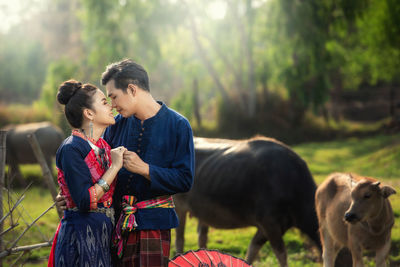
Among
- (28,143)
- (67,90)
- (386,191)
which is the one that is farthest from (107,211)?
(28,143)

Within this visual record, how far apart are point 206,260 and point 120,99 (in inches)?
51.5

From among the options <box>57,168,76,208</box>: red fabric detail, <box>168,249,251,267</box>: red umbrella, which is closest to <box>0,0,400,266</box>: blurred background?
<box>168,249,251,267</box>: red umbrella

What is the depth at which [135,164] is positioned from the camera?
255 centimetres

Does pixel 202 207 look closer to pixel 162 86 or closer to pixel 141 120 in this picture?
pixel 141 120

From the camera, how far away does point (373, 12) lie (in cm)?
1658

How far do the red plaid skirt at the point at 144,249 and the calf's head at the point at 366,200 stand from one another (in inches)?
91.2

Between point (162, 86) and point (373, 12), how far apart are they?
22.5m

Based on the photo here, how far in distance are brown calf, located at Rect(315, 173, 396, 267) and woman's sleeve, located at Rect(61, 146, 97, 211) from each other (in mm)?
2747

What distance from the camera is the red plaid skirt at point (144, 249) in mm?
2639

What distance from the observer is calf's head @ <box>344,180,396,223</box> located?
4.37 m

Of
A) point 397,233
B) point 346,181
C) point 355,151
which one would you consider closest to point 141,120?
point 346,181

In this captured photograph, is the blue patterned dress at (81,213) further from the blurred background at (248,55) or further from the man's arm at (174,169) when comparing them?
the blurred background at (248,55)

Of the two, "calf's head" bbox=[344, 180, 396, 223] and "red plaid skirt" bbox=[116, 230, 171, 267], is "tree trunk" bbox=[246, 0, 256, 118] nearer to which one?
"calf's head" bbox=[344, 180, 396, 223]

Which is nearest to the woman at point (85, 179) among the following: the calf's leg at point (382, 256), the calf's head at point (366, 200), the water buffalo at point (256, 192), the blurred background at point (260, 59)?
the calf's head at point (366, 200)
